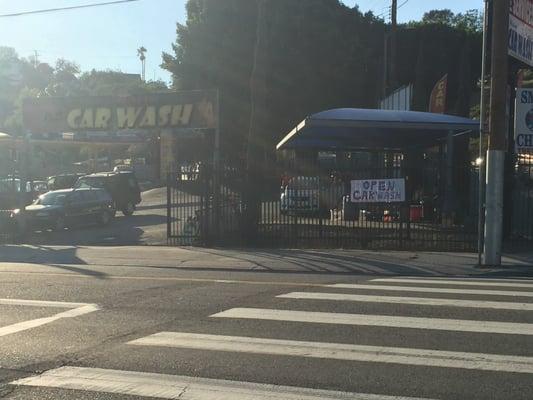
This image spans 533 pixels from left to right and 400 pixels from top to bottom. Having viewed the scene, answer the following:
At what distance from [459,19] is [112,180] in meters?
71.5

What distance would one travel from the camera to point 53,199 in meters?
23.8

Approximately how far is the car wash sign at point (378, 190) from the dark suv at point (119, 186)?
16881mm

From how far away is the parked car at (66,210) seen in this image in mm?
22734

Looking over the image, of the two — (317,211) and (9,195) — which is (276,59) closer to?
(9,195)

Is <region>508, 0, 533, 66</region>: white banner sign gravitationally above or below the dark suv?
above

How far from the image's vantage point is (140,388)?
4.98m

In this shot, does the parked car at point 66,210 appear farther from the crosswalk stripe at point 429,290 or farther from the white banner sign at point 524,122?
the white banner sign at point 524,122

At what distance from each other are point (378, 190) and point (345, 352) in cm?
1049

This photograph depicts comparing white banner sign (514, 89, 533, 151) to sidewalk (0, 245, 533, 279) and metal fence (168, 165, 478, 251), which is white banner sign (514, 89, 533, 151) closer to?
sidewalk (0, 245, 533, 279)

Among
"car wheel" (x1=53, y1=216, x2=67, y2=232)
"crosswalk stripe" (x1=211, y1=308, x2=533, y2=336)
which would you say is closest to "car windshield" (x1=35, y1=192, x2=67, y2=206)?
"car wheel" (x1=53, y1=216, x2=67, y2=232)

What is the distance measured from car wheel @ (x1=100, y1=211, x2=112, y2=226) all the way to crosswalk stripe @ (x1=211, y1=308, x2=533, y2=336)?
738 inches

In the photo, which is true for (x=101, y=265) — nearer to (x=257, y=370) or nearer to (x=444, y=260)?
(x=444, y=260)

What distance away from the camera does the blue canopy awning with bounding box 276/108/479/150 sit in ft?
59.1

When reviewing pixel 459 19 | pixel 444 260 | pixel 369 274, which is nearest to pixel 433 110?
pixel 444 260
